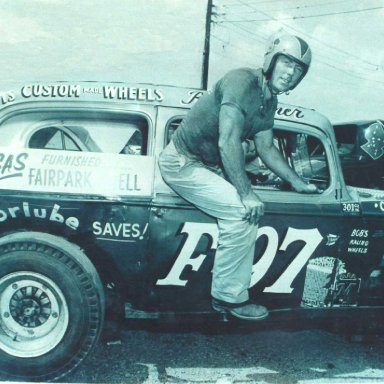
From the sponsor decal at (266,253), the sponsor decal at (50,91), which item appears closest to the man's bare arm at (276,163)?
the sponsor decal at (266,253)

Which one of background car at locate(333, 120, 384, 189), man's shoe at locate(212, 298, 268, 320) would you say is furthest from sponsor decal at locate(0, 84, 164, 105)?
background car at locate(333, 120, 384, 189)

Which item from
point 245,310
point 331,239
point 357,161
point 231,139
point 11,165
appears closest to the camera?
point 231,139

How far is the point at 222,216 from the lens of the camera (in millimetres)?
2793

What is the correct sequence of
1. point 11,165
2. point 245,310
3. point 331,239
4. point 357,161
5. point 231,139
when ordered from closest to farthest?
1. point 231,139
2. point 11,165
3. point 245,310
4. point 331,239
5. point 357,161

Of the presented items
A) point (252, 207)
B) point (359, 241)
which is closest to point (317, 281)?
point (359, 241)

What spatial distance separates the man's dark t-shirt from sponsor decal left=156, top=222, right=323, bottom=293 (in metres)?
0.44

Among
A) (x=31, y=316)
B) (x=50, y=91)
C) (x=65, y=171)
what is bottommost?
(x=31, y=316)

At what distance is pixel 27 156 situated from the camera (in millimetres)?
2729

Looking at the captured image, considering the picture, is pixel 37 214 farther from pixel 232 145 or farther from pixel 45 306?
pixel 232 145

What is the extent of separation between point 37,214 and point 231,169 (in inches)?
44.7

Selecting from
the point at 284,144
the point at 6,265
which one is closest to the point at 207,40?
the point at 284,144

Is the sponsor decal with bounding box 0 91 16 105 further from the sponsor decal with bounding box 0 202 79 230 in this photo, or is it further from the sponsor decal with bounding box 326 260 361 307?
the sponsor decal with bounding box 326 260 361 307

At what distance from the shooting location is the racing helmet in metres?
2.72

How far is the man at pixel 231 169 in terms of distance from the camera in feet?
8.95
